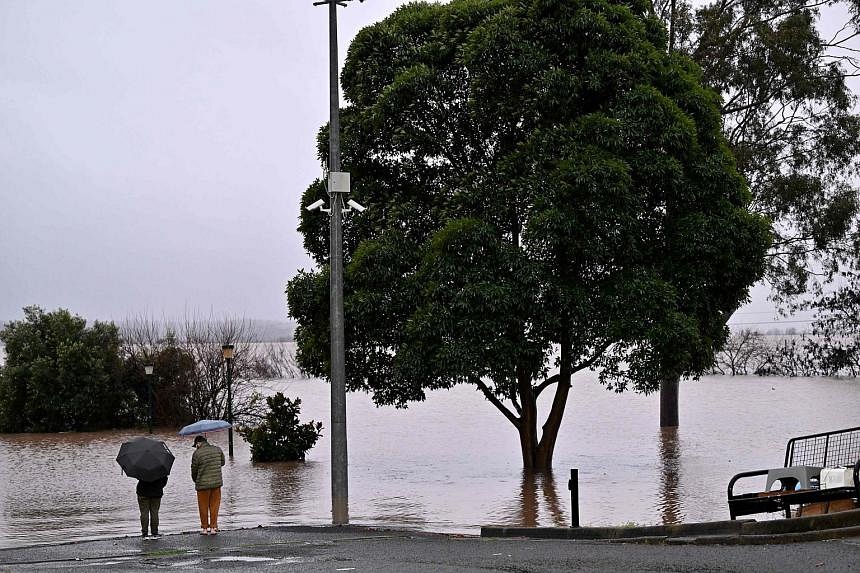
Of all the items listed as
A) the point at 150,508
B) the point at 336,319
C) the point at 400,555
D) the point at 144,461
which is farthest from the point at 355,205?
the point at 400,555

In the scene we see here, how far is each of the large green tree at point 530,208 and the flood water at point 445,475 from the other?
2.44m

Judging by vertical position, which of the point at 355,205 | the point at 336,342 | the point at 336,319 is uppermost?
the point at 355,205

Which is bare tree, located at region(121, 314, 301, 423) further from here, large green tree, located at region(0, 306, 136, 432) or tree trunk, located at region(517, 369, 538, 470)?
tree trunk, located at region(517, 369, 538, 470)

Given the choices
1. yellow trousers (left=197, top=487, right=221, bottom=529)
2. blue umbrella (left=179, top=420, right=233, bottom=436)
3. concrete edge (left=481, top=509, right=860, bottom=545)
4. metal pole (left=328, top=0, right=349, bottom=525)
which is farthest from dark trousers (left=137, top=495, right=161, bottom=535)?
concrete edge (left=481, top=509, right=860, bottom=545)

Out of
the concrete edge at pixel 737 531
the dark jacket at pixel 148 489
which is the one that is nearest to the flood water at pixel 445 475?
the dark jacket at pixel 148 489

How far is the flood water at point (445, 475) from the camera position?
64.1 feet

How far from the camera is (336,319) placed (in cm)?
1775

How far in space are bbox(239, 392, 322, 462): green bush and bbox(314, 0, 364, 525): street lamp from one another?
1375cm

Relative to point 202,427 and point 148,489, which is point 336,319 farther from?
point 148,489

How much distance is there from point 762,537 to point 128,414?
136 ft

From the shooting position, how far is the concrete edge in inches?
443

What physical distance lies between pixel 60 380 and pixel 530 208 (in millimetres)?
30287

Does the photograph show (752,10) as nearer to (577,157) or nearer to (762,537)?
(577,157)

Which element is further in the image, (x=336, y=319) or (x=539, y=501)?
(x=539, y=501)
